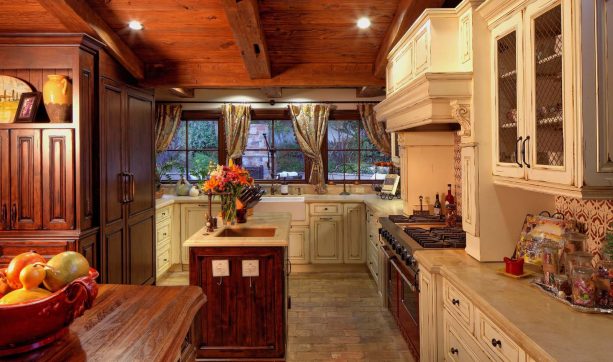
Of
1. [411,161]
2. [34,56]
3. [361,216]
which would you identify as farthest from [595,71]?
[361,216]

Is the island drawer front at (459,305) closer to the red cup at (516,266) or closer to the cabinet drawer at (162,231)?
the red cup at (516,266)

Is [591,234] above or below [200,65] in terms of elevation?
below

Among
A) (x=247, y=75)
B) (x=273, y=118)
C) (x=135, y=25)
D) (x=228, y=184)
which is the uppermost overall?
(x=135, y=25)

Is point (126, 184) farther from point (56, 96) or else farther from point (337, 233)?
point (337, 233)

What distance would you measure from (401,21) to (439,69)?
3.30 feet

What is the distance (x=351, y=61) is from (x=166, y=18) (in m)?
1.88

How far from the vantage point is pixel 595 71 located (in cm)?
160

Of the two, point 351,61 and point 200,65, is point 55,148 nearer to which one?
point 200,65

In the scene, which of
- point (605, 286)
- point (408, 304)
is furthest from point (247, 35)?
point (605, 286)

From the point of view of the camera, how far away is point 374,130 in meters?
6.41

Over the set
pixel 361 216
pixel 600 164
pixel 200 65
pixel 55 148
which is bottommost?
pixel 361 216

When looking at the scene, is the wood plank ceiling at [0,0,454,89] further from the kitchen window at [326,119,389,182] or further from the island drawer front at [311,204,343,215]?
the kitchen window at [326,119,389,182]

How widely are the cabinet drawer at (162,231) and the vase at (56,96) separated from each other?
2.30 metres

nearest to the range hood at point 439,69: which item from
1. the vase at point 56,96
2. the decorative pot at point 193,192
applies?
the vase at point 56,96
